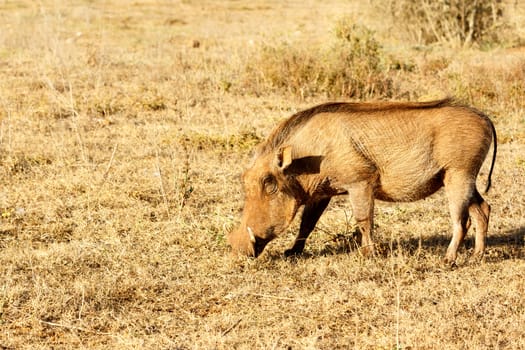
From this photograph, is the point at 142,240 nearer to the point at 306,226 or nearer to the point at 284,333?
the point at 306,226

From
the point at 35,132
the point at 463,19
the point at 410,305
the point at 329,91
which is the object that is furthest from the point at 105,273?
the point at 463,19

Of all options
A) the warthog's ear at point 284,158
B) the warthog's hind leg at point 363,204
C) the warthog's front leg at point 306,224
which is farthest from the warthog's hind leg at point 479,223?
the warthog's ear at point 284,158

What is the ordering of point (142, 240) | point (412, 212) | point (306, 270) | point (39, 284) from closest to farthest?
point (39, 284), point (306, 270), point (142, 240), point (412, 212)

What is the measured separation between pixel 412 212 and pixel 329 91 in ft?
13.0

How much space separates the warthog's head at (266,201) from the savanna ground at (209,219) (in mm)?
172

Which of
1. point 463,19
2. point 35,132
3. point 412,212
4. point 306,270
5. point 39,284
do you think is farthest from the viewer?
point 463,19

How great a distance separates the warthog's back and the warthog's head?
0.18 metres

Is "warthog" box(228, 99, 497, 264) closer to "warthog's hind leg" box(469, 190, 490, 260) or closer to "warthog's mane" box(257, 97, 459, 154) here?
"warthog's mane" box(257, 97, 459, 154)

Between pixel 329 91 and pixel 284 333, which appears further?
pixel 329 91

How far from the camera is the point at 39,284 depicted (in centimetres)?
447

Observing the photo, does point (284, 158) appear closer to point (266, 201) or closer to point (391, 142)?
point (266, 201)

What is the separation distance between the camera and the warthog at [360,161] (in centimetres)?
471

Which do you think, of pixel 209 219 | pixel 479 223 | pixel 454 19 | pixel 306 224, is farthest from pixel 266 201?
pixel 454 19

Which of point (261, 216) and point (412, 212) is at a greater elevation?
point (261, 216)
